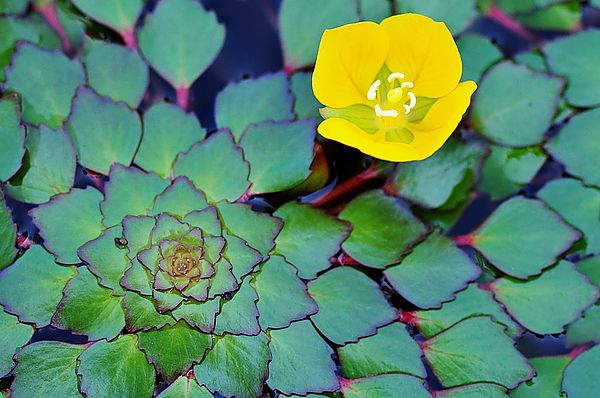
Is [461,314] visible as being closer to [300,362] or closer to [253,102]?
[300,362]

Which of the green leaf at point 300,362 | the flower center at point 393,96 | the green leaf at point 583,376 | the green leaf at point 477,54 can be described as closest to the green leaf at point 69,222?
the green leaf at point 300,362

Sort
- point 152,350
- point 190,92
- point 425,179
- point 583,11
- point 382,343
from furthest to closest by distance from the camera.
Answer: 1. point 583,11
2. point 190,92
3. point 425,179
4. point 382,343
5. point 152,350

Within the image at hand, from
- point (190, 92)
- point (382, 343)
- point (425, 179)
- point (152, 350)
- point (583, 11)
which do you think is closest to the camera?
point (152, 350)

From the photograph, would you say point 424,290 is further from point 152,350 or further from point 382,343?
point 152,350

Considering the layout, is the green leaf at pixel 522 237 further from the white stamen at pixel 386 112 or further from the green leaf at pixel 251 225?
the green leaf at pixel 251 225

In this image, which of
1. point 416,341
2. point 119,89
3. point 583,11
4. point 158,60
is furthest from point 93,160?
point 583,11

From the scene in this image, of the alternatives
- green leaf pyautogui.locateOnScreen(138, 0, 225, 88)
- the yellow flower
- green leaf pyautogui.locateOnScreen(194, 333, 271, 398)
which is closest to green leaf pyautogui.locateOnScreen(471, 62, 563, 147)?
the yellow flower

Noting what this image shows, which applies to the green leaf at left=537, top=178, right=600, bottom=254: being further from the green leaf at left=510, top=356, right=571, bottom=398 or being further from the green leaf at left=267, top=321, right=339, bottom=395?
the green leaf at left=267, top=321, right=339, bottom=395
